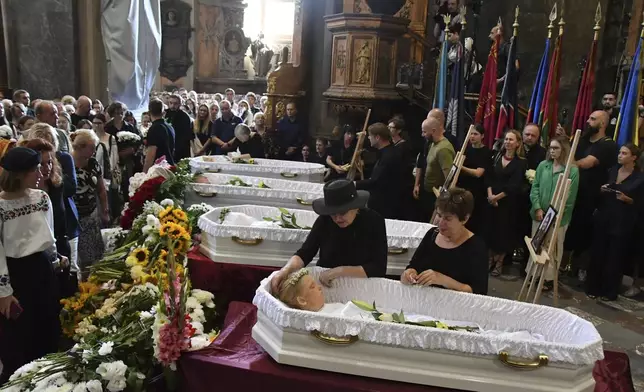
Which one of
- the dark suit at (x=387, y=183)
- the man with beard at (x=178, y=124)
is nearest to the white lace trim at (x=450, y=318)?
the dark suit at (x=387, y=183)

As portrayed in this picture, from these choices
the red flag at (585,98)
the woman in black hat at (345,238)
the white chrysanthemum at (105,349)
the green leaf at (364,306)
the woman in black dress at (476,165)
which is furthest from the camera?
the red flag at (585,98)

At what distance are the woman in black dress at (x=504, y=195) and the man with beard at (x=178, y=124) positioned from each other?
4.01 meters

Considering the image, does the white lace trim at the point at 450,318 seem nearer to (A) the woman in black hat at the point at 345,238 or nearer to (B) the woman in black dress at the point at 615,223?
(A) the woman in black hat at the point at 345,238

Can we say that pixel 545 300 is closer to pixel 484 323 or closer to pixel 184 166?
pixel 484 323

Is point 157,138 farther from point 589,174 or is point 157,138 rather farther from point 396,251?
point 589,174

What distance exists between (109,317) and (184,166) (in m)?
2.84

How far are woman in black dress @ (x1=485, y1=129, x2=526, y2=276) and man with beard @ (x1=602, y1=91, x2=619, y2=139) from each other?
5.68ft

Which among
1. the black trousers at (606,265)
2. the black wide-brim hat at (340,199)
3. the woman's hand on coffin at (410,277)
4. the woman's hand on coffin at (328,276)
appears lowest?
the black trousers at (606,265)

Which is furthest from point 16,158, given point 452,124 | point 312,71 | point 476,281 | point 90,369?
point 312,71

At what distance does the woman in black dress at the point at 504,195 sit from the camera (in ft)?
17.5

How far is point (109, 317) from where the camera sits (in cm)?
296

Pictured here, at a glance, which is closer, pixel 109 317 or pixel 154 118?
pixel 109 317

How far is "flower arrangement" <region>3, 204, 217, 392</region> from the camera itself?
2.27m

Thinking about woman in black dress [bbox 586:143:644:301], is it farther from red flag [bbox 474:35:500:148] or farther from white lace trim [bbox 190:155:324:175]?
white lace trim [bbox 190:155:324:175]
